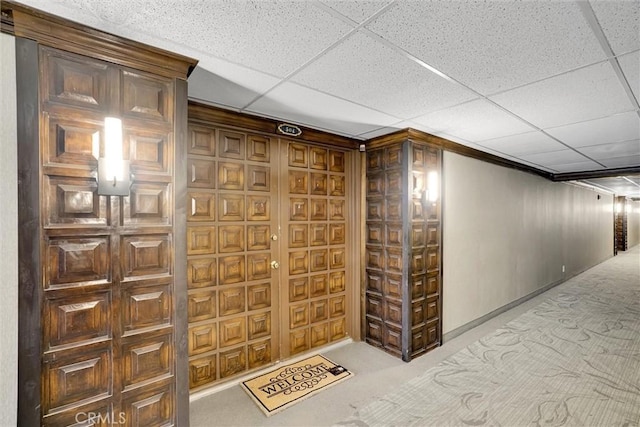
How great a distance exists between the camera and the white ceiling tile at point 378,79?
5.69 ft

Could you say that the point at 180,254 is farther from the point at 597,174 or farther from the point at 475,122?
the point at 597,174

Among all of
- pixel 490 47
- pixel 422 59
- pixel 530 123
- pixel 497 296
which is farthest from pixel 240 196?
pixel 497 296

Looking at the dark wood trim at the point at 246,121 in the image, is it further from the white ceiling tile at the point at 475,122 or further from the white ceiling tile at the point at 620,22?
the white ceiling tile at the point at 620,22

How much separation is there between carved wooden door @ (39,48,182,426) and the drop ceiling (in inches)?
13.8

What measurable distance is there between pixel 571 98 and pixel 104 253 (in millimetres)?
3357

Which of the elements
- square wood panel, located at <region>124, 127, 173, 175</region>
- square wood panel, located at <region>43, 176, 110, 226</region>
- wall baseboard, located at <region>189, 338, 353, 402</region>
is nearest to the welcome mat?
wall baseboard, located at <region>189, 338, 353, 402</region>

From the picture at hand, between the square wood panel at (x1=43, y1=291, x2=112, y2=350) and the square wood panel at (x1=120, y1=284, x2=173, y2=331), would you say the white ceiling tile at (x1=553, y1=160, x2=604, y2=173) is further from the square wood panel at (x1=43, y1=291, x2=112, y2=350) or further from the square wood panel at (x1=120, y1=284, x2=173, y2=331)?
the square wood panel at (x1=43, y1=291, x2=112, y2=350)

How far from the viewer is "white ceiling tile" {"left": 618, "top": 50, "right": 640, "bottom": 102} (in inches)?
66.7

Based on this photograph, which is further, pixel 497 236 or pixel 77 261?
pixel 497 236

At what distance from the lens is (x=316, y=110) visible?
107 inches

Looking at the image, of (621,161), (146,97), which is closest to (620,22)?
(146,97)

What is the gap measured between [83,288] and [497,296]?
5.31 metres

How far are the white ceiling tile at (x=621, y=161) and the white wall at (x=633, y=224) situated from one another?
11377 mm

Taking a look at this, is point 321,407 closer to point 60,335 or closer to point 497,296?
point 60,335
